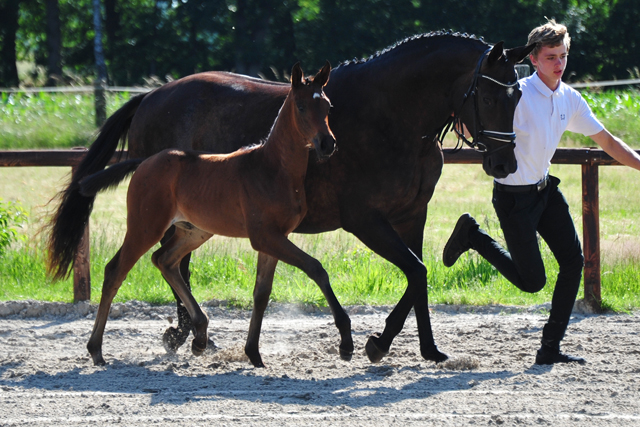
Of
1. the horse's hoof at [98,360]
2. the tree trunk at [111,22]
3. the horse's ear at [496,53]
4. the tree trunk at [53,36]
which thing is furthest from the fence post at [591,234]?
the tree trunk at [111,22]

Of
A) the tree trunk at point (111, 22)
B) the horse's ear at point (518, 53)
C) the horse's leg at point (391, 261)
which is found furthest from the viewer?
the tree trunk at point (111, 22)

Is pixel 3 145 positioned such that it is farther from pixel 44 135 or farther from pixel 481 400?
pixel 481 400

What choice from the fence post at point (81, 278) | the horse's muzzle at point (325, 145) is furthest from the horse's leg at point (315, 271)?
the fence post at point (81, 278)

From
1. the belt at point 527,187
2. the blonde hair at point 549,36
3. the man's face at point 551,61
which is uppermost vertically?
the blonde hair at point 549,36

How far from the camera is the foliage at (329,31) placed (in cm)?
2505

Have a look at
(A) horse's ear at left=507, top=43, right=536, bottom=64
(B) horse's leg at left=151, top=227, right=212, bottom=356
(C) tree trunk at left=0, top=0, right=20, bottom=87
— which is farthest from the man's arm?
(C) tree trunk at left=0, top=0, right=20, bottom=87

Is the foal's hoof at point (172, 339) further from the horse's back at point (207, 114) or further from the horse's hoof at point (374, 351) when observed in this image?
the horse's hoof at point (374, 351)

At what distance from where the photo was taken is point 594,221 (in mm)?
6094

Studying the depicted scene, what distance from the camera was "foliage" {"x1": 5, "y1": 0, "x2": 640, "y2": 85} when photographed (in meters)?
25.0

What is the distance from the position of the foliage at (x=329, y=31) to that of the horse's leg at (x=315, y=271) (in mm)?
19987

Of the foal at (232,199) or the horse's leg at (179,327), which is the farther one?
the horse's leg at (179,327)

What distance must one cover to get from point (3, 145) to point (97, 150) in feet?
34.1

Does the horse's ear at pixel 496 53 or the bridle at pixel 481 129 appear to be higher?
the horse's ear at pixel 496 53

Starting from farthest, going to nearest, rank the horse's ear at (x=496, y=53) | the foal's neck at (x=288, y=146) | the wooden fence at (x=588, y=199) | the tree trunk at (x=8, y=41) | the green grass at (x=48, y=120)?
the tree trunk at (x=8, y=41) → the green grass at (x=48, y=120) → the wooden fence at (x=588, y=199) → the foal's neck at (x=288, y=146) → the horse's ear at (x=496, y=53)
